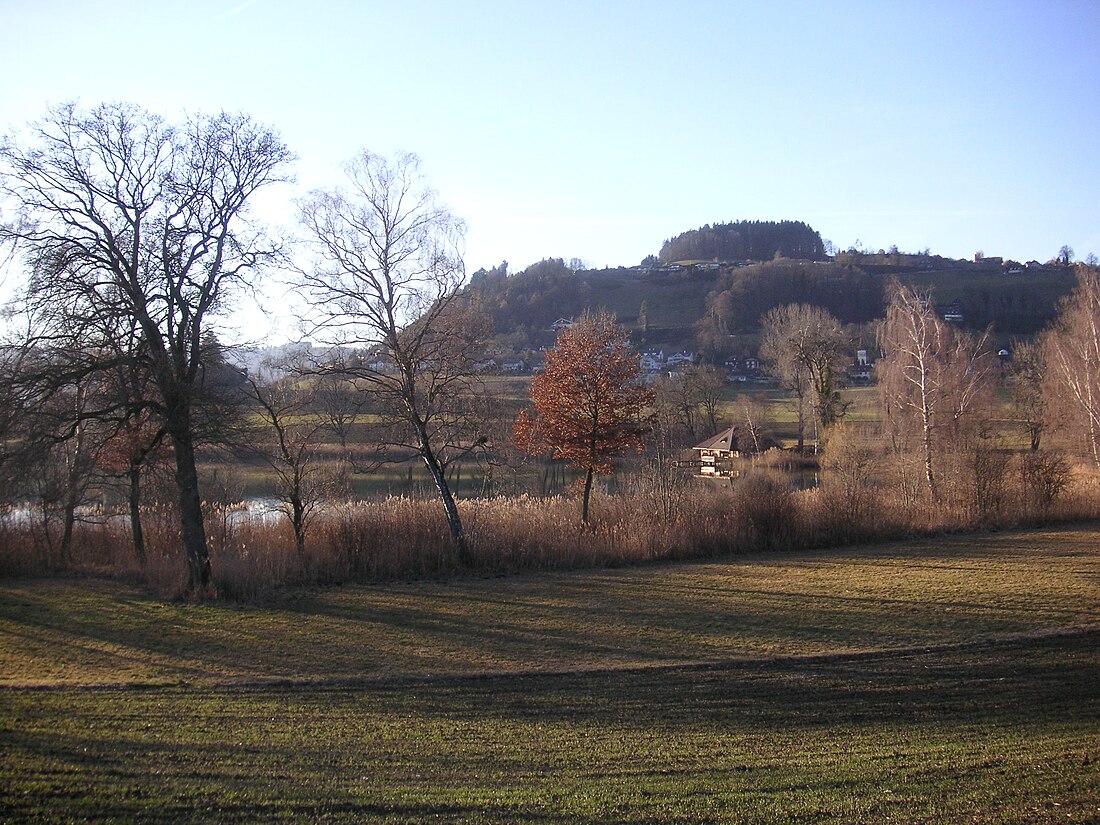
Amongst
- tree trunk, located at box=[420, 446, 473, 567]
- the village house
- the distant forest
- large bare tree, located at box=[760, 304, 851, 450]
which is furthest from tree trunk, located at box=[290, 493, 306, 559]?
the distant forest

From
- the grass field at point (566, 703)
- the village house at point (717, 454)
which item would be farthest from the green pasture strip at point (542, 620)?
the village house at point (717, 454)

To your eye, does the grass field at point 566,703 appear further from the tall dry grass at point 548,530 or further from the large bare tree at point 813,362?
the large bare tree at point 813,362

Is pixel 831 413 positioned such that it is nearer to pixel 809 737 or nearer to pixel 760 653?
pixel 760 653

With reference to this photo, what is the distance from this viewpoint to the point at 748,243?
14338 centimetres

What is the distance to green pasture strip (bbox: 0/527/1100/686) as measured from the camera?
11.8 metres

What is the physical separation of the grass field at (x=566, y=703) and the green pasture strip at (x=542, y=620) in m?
0.09

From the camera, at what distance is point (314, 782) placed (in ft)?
22.8

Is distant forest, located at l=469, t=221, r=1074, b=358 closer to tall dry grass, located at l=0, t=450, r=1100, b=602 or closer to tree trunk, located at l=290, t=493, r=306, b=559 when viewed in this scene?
tall dry grass, located at l=0, t=450, r=1100, b=602

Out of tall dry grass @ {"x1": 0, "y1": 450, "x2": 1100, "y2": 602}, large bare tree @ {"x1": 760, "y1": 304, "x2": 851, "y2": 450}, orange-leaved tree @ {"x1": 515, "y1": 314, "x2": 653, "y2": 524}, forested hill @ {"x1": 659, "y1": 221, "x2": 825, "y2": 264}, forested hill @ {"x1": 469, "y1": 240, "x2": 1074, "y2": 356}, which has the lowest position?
tall dry grass @ {"x1": 0, "y1": 450, "x2": 1100, "y2": 602}

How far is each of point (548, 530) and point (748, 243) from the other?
433 ft

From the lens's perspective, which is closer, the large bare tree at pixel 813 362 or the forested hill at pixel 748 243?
the large bare tree at pixel 813 362

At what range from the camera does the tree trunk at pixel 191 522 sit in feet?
55.1

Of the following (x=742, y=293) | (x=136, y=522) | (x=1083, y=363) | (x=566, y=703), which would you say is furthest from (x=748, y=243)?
(x=566, y=703)

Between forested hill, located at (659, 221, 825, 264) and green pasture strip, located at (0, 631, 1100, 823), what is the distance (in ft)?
437
